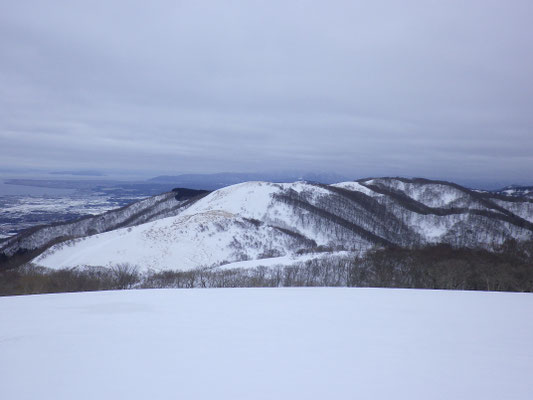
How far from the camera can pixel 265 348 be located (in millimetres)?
5758

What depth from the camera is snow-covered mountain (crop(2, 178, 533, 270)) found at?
41.7 metres

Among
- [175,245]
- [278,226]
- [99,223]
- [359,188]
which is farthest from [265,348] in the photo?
[99,223]

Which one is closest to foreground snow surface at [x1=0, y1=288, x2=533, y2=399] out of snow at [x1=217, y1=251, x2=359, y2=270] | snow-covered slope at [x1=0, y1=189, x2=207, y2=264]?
snow at [x1=217, y1=251, x2=359, y2=270]

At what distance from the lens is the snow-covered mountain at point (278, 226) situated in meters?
41.7

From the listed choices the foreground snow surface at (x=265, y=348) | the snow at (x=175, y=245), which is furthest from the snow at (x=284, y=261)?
the foreground snow surface at (x=265, y=348)

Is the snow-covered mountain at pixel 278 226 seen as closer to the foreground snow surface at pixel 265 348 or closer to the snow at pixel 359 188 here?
the snow at pixel 359 188

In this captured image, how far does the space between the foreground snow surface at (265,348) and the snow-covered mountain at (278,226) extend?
2880 cm

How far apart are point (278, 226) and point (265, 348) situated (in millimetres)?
54995

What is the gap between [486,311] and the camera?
814cm

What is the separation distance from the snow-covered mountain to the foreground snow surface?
2880cm

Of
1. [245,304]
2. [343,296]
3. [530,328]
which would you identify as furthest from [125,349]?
[530,328]

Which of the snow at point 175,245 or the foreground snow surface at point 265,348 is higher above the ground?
the foreground snow surface at point 265,348

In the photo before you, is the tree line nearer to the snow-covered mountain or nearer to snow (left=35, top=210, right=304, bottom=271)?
snow (left=35, top=210, right=304, bottom=271)

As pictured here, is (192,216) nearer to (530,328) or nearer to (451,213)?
(530,328)
